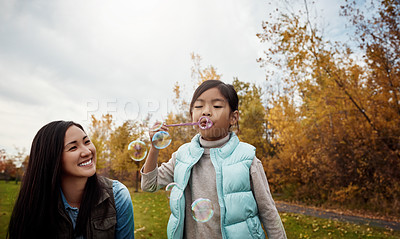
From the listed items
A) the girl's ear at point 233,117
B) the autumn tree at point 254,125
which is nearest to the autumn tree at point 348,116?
the autumn tree at point 254,125

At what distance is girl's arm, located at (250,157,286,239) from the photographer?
1541 millimetres

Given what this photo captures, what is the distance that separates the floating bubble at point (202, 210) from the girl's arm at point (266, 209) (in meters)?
0.31

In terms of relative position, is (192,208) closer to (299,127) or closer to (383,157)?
(383,157)

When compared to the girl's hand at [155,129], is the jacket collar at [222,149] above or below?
below

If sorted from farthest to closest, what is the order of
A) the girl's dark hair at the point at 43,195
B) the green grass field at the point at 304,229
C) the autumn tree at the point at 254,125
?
the autumn tree at the point at 254,125
the green grass field at the point at 304,229
the girl's dark hair at the point at 43,195

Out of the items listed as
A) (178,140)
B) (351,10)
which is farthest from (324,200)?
(351,10)

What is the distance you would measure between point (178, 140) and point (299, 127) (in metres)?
5.27

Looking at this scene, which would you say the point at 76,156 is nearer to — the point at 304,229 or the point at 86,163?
the point at 86,163

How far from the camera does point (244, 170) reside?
1.61 m

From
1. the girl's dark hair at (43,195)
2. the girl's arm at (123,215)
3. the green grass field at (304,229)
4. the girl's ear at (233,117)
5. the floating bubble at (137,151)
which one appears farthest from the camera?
the green grass field at (304,229)

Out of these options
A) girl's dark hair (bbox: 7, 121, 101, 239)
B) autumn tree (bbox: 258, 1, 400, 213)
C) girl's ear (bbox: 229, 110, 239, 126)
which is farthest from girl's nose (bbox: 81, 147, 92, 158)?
autumn tree (bbox: 258, 1, 400, 213)

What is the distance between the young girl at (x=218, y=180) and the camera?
1534mm

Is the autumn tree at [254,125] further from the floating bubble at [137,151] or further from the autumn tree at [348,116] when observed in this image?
the floating bubble at [137,151]

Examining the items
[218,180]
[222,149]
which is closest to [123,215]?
[218,180]
